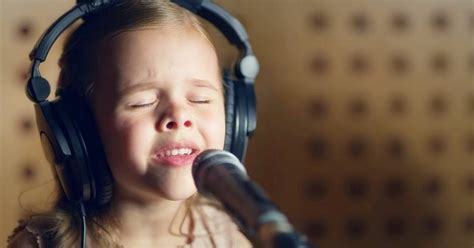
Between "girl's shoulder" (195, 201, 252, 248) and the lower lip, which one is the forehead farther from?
"girl's shoulder" (195, 201, 252, 248)

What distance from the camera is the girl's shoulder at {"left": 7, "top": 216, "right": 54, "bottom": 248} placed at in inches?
31.6

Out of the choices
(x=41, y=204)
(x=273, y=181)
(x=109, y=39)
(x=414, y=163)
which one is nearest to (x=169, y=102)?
(x=109, y=39)

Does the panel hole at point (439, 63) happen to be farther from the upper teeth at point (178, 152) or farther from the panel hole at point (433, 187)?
the upper teeth at point (178, 152)

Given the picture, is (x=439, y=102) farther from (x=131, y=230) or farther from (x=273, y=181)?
(x=131, y=230)

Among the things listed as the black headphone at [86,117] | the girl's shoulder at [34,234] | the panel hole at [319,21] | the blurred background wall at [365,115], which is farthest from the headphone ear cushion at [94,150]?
the panel hole at [319,21]

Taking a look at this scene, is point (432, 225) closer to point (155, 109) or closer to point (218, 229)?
point (218, 229)

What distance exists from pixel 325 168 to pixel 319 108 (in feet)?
0.38

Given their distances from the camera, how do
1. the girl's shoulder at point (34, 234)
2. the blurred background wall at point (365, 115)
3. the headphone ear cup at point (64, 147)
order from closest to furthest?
the headphone ear cup at point (64, 147) < the girl's shoulder at point (34, 234) < the blurred background wall at point (365, 115)

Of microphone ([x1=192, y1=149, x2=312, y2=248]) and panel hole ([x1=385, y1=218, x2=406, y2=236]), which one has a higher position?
microphone ([x1=192, y1=149, x2=312, y2=248])

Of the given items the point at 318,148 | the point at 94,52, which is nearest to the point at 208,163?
the point at 94,52

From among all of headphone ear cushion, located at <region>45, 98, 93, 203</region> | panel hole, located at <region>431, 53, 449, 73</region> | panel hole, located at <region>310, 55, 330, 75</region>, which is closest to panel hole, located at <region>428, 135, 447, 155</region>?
panel hole, located at <region>431, 53, 449, 73</region>

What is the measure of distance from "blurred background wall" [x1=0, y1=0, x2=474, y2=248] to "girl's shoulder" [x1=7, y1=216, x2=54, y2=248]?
1.46 feet

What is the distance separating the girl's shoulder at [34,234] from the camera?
802 millimetres

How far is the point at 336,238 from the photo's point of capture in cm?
119
